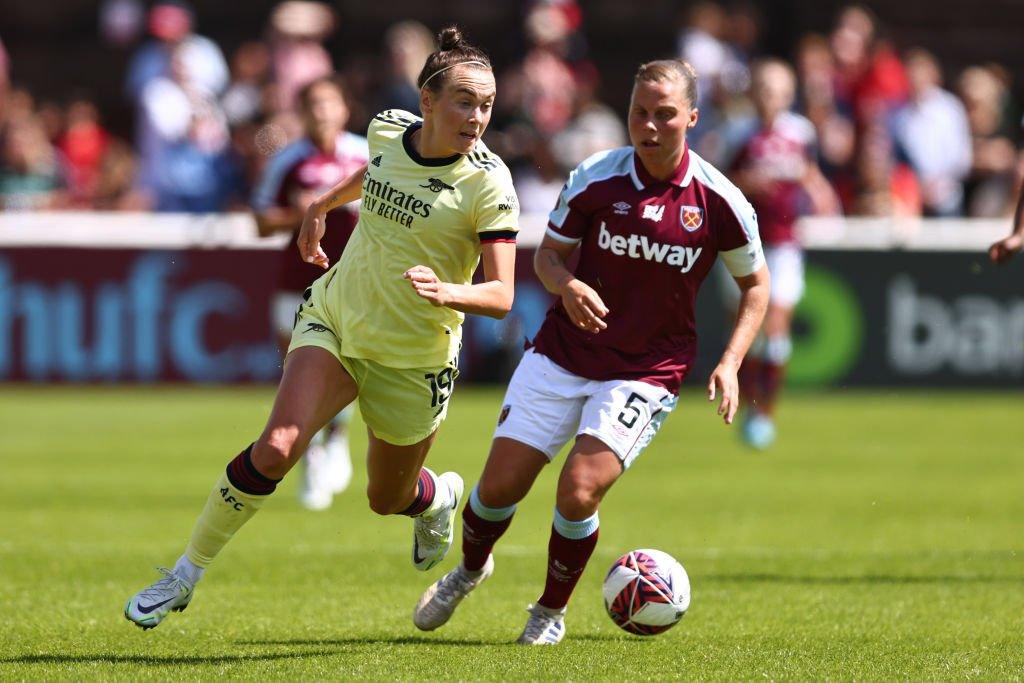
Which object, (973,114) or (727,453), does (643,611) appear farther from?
(973,114)

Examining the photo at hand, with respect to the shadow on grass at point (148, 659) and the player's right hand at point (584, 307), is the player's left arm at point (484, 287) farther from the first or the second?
the shadow on grass at point (148, 659)

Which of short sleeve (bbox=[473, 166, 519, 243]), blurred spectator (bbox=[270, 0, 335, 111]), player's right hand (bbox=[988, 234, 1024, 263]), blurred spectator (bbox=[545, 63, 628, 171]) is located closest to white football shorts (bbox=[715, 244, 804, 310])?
blurred spectator (bbox=[545, 63, 628, 171])

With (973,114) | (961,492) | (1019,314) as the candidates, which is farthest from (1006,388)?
(961,492)

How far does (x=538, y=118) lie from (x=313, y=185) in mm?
7960

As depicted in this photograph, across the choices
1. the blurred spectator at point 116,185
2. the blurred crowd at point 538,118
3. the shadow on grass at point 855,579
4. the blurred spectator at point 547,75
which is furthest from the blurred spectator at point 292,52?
the shadow on grass at point 855,579

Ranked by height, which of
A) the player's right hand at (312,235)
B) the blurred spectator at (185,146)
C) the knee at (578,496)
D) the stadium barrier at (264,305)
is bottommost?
the stadium barrier at (264,305)

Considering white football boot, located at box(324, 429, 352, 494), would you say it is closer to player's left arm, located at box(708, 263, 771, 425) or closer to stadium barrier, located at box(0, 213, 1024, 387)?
player's left arm, located at box(708, 263, 771, 425)

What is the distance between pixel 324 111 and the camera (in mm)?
11531

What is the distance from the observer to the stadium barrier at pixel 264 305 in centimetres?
1808

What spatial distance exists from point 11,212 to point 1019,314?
10907 mm

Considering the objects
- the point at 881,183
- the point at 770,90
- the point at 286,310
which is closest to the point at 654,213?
the point at 286,310

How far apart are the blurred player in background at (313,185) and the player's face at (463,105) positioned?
15.2ft

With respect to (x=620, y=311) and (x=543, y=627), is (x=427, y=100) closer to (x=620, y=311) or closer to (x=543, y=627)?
(x=620, y=311)

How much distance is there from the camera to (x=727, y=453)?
582 inches
